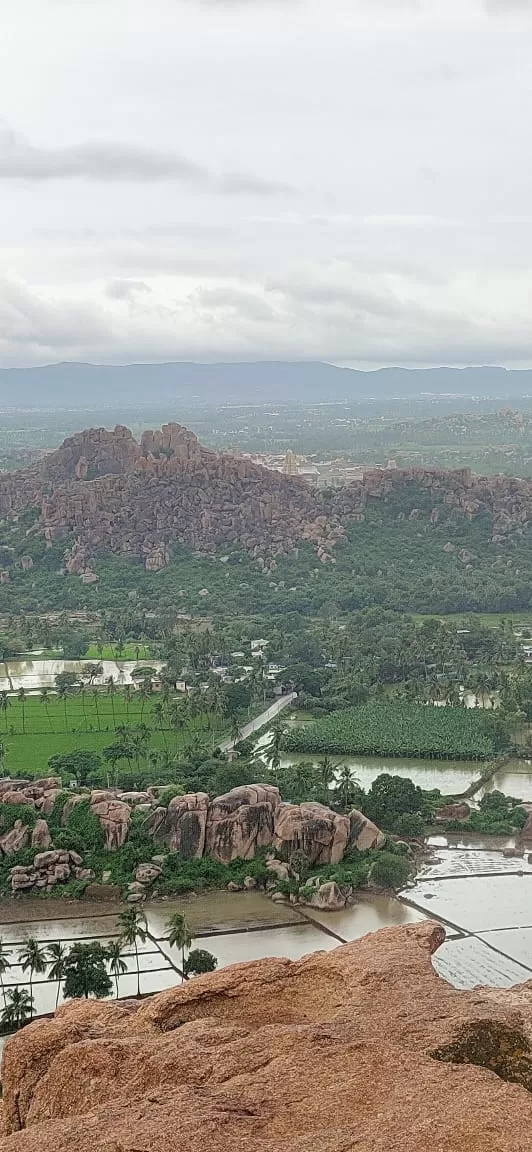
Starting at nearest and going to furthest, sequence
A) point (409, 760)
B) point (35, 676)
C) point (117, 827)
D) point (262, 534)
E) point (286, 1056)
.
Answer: point (286, 1056)
point (117, 827)
point (409, 760)
point (35, 676)
point (262, 534)

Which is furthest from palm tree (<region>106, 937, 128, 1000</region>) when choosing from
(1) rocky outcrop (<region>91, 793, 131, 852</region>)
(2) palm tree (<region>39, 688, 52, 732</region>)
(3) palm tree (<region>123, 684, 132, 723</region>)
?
(2) palm tree (<region>39, 688, 52, 732</region>)

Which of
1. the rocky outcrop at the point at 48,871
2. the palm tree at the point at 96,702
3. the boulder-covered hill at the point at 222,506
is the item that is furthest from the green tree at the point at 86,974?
the boulder-covered hill at the point at 222,506

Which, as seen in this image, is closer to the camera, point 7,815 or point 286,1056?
point 286,1056

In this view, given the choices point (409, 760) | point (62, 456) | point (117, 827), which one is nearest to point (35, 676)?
point (409, 760)

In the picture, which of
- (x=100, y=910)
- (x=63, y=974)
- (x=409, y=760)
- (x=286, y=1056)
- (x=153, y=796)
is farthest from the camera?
(x=409, y=760)

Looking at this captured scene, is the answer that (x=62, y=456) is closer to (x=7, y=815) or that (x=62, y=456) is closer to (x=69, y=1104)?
(x=7, y=815)

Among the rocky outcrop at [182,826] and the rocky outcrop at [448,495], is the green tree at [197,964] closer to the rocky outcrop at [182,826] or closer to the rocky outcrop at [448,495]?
the rocky outcrop at [182,826]

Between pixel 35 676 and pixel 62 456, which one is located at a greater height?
pixel 62 456
